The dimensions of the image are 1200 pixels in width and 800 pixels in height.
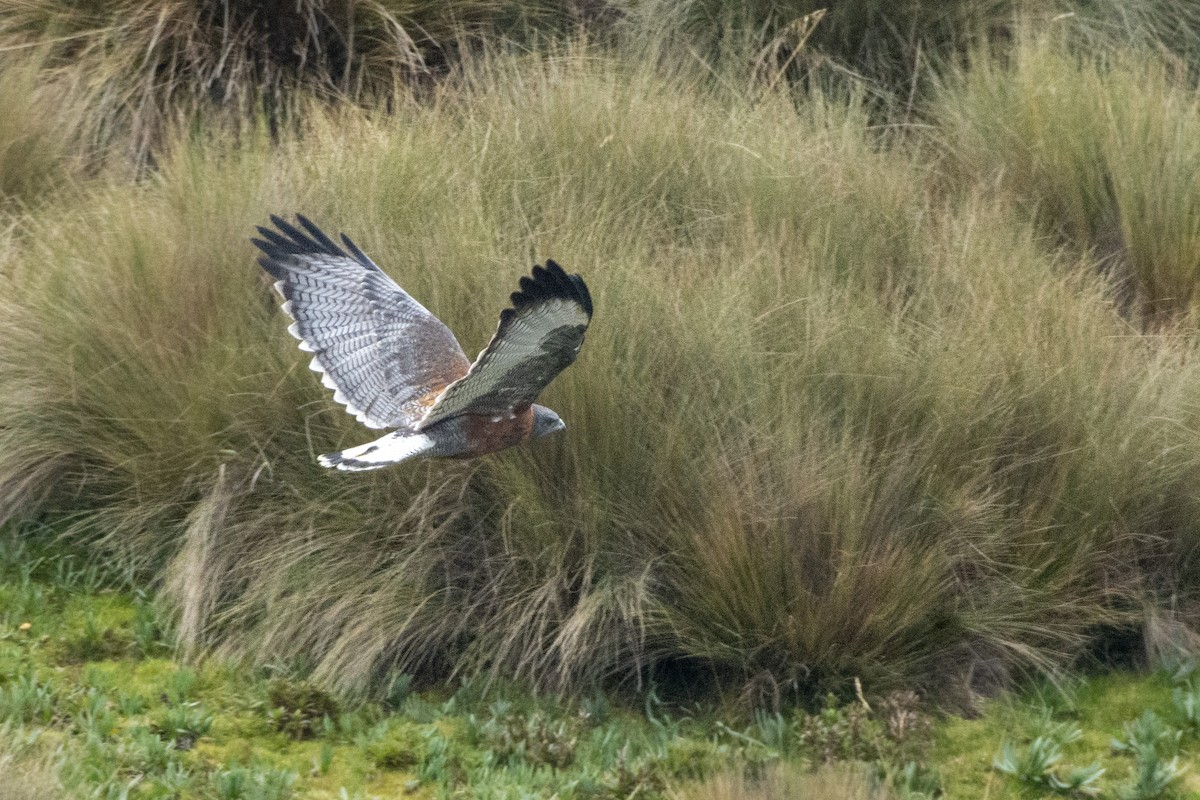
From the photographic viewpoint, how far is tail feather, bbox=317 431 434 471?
3611 millimetres

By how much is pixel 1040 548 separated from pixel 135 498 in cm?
277

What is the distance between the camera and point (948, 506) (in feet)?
14.1

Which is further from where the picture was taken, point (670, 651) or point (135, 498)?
point (135, 498)

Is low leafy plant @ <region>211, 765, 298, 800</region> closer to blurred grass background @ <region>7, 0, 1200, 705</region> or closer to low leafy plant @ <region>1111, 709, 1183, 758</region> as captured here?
blurred grass background @ <region>7, 0, 1200, 705</region>

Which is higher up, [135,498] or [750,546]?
[750,546]

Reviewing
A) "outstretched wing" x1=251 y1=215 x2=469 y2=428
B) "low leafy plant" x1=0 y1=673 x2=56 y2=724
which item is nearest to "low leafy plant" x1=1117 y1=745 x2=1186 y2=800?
"outstretched wing" x1=251 y1=215 x2=469 y2=428

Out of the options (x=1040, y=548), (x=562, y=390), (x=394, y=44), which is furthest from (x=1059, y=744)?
(x=394, y=44)

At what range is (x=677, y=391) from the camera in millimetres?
4508

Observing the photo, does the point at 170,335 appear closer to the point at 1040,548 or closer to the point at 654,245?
the point at 654,245

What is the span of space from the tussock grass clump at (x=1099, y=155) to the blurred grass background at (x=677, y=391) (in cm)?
2

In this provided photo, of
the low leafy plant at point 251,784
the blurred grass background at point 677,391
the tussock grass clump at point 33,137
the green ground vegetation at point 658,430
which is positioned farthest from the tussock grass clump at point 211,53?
the low leafy plant at point 251,784

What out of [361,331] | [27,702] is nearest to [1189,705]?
[361,331]

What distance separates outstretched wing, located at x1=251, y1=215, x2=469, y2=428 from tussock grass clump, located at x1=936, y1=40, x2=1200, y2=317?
2676mm

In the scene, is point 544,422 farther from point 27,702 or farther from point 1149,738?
point 1149,738
